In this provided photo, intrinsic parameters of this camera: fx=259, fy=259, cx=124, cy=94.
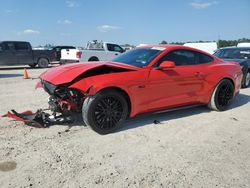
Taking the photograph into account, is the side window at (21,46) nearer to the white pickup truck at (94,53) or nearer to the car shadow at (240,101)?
the white pickup truck at (94,53)

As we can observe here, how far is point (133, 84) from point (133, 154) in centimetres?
137

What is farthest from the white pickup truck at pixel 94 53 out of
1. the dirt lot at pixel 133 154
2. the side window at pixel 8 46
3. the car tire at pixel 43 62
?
the dirt lot at pixel 133 154

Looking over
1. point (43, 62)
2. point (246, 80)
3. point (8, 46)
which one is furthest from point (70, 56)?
point (246, 80)

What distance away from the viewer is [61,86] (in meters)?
4.52

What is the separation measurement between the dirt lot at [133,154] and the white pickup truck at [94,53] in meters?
9.98

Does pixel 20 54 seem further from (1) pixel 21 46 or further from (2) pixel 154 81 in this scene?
(2) pixel 154 81

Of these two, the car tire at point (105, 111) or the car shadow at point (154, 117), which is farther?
the car shadow at point (154, 117)

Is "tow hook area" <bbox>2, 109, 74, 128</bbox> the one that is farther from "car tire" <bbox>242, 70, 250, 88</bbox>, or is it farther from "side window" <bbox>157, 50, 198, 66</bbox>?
"car tire" <bbox>242, 70, 250, 88</bbox>

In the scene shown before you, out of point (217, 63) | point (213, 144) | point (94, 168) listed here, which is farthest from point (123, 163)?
point (217, 63)

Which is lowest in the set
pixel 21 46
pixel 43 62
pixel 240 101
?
pixel 240 101

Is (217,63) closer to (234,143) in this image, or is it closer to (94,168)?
(234,143)

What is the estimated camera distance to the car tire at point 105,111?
4.39 m

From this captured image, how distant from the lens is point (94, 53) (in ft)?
50.0

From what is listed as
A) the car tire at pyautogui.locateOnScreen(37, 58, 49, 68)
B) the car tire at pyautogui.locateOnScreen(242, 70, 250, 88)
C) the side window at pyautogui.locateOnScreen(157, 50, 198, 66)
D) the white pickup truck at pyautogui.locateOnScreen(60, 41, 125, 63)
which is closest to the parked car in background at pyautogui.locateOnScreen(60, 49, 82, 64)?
the white pickup truck at pyautogui.locateOnScreen(60, 41, 125, 63)
